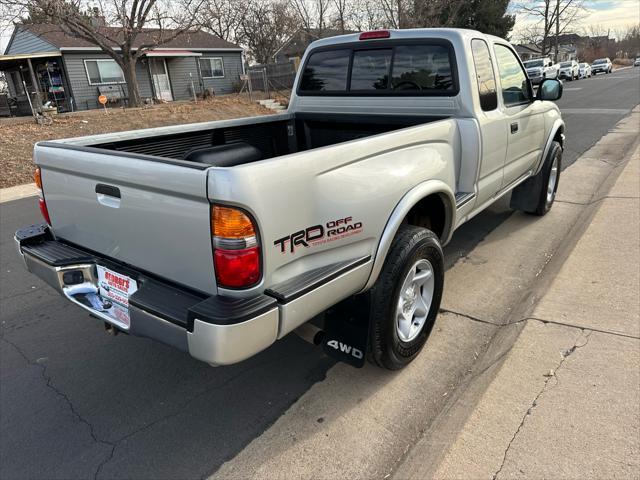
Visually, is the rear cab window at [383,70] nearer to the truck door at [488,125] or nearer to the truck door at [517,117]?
the truck door at [488,125]

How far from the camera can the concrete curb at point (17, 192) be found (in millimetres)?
9039

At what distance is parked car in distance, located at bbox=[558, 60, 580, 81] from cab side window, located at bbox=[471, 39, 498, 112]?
3909cm

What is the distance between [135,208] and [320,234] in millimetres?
877

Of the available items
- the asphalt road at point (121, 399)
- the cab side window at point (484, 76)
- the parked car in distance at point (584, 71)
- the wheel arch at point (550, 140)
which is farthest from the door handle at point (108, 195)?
the parked car in distance at point (584, 71)

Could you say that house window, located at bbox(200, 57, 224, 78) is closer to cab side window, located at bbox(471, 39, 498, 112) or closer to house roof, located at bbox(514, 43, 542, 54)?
cab side window, located at bbox(471, 39, 498, 112)

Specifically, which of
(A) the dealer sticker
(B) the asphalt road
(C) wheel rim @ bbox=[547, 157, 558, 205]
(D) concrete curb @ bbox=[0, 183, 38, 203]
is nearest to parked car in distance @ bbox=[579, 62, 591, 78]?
(C) wheel rim @ bbox=[547, 157, 558, 205]

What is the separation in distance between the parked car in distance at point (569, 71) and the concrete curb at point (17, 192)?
126ft

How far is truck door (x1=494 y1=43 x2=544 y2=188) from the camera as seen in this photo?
4211 millimetres

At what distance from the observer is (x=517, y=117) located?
4305mm

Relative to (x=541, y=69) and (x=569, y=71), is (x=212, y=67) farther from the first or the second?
(x=569, y=71)

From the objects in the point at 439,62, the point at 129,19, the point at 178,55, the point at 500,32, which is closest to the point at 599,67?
the point at 500,32

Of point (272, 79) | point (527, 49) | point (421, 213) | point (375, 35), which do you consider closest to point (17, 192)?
point (375, 35)

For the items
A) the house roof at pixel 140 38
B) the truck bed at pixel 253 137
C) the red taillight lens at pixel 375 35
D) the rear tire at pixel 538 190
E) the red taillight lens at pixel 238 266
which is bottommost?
the rear tire at pixel 538 190

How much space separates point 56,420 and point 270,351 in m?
1.31
